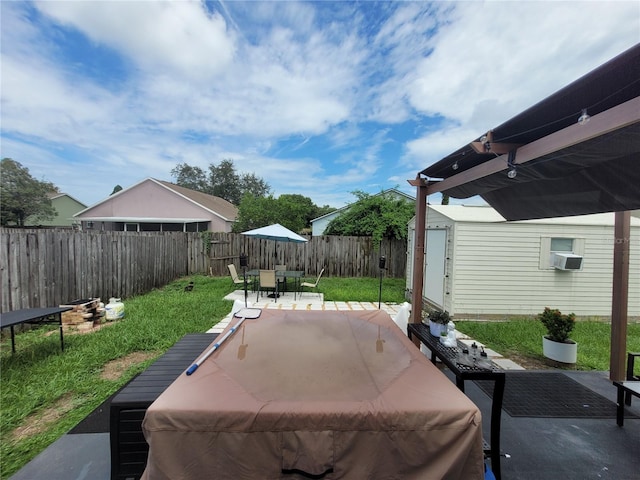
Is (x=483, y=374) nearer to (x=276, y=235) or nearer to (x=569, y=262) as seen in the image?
(x=569, y=262)

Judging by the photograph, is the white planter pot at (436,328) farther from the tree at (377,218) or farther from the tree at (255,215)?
the tree at (255,215)

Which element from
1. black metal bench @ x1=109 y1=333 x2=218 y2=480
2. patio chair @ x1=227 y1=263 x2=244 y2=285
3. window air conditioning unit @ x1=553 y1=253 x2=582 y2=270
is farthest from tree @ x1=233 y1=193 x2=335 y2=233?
black metal bench @ x1=109 y1=333 x2=218 y2=480

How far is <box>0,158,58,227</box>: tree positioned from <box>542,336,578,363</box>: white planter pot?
29.9 m

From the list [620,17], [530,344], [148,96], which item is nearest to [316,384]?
[620,17]

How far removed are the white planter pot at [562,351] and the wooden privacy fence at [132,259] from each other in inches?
280

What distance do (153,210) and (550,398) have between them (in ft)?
60.7

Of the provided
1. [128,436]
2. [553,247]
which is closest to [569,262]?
[553,247]

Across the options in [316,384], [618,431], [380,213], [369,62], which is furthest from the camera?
[380,213]

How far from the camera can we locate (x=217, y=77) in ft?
26.3

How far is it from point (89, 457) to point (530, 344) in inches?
231

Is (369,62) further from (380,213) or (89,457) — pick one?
(89,457)

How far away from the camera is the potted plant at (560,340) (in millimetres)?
3822

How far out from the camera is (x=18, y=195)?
777 inches

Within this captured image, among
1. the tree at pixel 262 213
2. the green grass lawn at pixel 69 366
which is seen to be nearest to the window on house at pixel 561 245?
the green grass lawn at pixel 69 366
